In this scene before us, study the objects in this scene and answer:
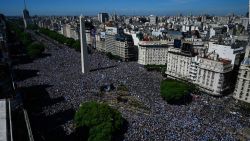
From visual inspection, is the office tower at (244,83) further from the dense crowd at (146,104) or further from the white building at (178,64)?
the white building at (178,64)

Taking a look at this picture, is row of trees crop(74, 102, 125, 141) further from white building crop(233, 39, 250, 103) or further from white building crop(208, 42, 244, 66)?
white building crop(208, 42, 244, 66)

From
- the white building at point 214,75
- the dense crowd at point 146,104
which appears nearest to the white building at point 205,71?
the white building at point 214,75

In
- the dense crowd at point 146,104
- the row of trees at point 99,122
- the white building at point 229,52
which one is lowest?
the dense crowd at point 146,104

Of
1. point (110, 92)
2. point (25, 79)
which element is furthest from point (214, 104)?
point (25, 79)

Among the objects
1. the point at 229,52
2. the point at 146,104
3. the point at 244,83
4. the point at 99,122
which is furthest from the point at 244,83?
the point at 99,122

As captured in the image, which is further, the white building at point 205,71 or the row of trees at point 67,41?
the row of trees at point 67,41

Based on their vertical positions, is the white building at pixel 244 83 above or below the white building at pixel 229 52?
below

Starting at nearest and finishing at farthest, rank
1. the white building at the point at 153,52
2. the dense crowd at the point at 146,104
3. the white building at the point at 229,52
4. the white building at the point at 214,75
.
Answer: the dense crowd at the point at 146,104, the white building at the point at 214,75, the white building at the point at 229,52, the white building at the point at 153,52
